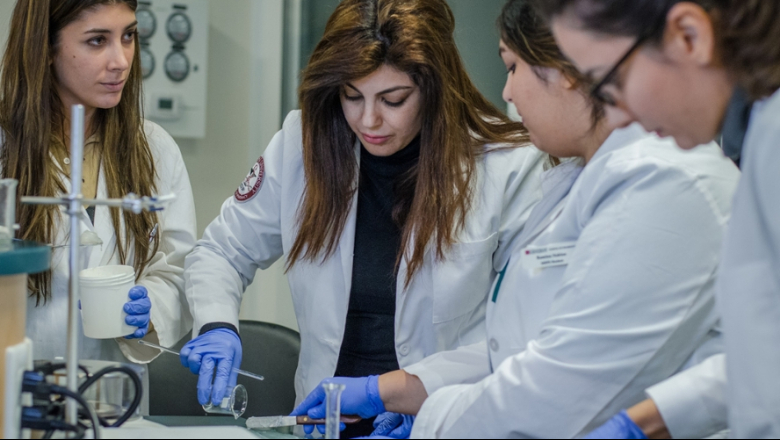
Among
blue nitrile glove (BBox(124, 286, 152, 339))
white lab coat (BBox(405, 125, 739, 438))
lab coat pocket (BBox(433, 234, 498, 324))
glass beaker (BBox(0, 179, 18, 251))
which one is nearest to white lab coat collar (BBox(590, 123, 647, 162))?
white lab coat (BBox(405, 125, 739, 438))

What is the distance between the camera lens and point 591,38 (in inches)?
35.1

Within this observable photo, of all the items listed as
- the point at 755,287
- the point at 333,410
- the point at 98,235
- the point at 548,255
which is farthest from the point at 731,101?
the point at 98,235

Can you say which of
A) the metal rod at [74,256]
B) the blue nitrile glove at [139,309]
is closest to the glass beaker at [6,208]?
the metal rod at [74,256]

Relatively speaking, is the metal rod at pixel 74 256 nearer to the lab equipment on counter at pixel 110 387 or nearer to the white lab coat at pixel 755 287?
the lab equipment on counter at pixel 110 387

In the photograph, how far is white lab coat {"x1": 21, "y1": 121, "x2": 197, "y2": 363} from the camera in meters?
1.72

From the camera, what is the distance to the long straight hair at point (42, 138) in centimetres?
171

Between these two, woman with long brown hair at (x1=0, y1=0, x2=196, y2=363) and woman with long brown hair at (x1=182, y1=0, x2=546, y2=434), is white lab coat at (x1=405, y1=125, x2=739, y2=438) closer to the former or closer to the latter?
woman with long brown hair at (x1=182, y1=0, x2=546, y2=434)

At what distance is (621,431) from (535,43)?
0.63 meters

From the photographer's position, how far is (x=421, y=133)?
169 cm

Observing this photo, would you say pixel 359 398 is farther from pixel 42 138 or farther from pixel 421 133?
pixel 42 138

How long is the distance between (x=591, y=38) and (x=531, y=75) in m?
0.39

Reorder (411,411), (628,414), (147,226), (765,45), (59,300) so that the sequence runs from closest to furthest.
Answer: (765,45) < (628,414) < (411,411) < (59,300) < (147,226)

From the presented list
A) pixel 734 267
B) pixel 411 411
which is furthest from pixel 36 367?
Result: pixel 734 267

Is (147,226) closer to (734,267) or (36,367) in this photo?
(36,367)
